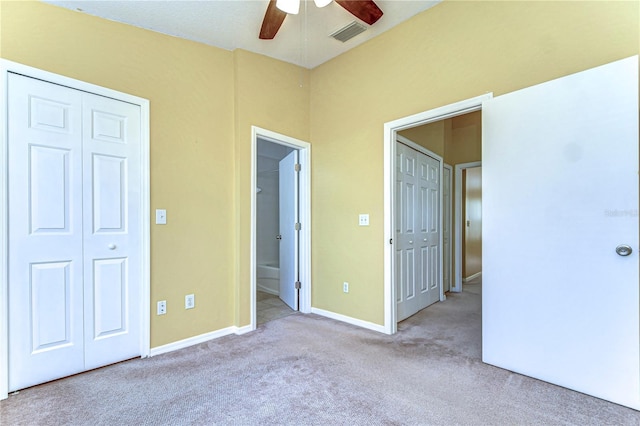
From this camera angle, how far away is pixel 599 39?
177 cm

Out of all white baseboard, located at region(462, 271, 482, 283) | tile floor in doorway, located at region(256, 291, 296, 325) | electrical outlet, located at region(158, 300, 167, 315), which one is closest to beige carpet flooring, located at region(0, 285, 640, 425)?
electrical outlet, located at region(158, 300, 167, 315)

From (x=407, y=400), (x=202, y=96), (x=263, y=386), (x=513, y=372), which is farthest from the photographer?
(x=202, y=96)

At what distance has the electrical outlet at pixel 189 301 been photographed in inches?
100.0

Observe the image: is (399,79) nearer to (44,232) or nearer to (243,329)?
(243,329)

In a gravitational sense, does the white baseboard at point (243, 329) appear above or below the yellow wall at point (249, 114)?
below

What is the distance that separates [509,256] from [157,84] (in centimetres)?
298

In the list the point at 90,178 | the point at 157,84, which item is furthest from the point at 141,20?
the point at 90,178

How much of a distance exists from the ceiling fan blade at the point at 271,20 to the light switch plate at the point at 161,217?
157cm

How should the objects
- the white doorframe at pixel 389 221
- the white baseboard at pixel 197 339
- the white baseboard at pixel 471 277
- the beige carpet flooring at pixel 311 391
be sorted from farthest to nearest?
the white baseboard at pixel 471 277
the white doorframe at pixel 389 221
the white baseboard at pixel 197 339
the beige carpet flooring at pixel 311 391

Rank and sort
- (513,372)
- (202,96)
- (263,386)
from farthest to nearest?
(202,96) < (513,372) < (263,386)

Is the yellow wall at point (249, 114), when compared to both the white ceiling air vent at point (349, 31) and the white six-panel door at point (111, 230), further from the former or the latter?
the white six-panel door at point (111, 230)

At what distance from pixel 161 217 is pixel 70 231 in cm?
57

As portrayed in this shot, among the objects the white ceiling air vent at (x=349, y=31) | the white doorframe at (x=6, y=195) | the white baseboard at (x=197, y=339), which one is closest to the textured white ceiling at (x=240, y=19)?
the white ceiling air vent at (x=349, y=31)

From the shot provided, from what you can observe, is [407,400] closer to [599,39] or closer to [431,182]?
[599,39]
